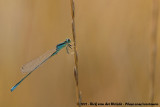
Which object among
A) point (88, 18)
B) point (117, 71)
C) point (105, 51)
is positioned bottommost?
point (117, 71)

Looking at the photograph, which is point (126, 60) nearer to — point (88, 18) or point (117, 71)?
point (117, 71)

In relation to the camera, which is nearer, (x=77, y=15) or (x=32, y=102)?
(x=32, y=102)

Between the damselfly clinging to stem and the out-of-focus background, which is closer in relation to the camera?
the damselfly clinging to stem

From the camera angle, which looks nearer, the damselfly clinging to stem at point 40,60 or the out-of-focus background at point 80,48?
the damselfly clinging to stem at point 40,60

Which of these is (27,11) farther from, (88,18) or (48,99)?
(48,99)

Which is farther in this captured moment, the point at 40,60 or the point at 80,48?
the point at 80,48

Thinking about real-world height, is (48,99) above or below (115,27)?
below

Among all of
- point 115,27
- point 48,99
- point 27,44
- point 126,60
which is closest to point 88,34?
point 115,27
